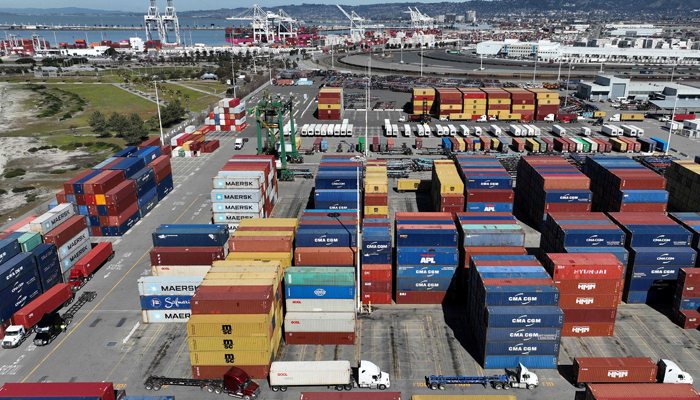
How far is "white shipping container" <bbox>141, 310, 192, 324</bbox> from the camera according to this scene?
4281cm

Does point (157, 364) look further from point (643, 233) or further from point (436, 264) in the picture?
point (643, 233)

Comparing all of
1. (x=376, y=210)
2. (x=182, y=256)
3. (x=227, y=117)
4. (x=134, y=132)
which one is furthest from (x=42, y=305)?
(x=227, y=117)

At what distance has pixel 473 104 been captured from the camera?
125m

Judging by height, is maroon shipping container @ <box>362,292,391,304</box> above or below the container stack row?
below

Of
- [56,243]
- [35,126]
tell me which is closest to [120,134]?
[35,126]

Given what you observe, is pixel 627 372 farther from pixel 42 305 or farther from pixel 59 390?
pixel 42 305

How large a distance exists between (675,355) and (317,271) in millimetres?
29139

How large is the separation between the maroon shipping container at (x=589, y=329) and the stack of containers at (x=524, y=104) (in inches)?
3638

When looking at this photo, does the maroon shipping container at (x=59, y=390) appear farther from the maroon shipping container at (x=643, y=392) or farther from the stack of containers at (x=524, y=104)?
the stack of containers at (x=524, y=104)

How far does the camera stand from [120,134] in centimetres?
11156

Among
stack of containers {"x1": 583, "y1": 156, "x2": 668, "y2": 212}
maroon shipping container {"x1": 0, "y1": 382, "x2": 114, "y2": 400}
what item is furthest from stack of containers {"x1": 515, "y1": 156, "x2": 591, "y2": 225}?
maroon shipping container {"x1": 0, "y1": 382, "x2": 114, "y2": 400}

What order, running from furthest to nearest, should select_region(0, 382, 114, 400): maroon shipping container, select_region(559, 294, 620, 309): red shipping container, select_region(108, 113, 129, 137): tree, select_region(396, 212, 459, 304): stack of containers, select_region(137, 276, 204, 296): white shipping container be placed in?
1. select_region(108, 113, 129, 137): tree
2. select_region(396, 212, 459, 304): stack of containers
3. select_region(137, 276, 204, 296): white shipping container
4. select_region(559, 294, 620, 309): red shipping container
5. select_region(0, 382, 114, 400): maroon shipping container

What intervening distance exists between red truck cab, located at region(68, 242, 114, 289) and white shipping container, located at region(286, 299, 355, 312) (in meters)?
24.0

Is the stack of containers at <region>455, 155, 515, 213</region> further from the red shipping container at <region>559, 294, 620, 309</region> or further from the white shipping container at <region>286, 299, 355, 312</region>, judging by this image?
the white shipping container at <region>286, 299, 355, 312</region>
